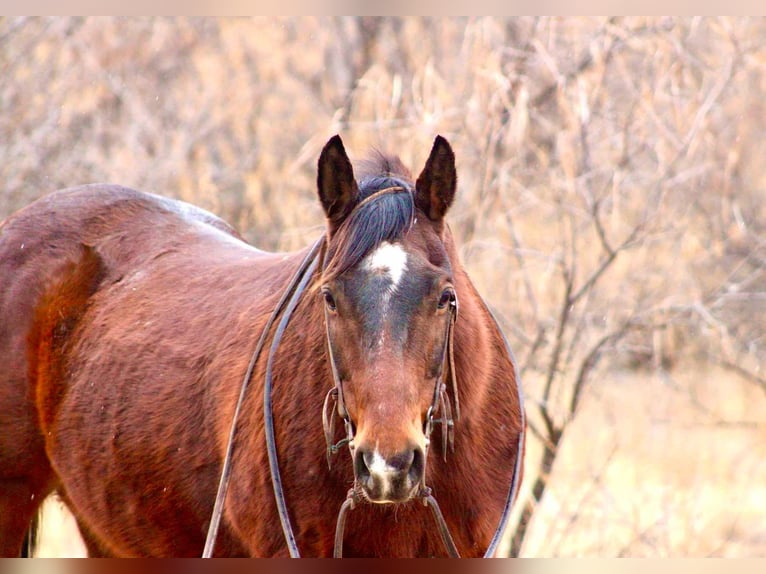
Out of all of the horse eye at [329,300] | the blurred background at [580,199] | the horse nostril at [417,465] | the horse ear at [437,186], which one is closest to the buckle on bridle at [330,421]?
the horse eye at [329,300]

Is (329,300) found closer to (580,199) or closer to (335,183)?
(335,183)

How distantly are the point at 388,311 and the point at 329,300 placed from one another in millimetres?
234

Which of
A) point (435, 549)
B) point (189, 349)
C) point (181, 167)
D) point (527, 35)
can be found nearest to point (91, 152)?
point (181, 167)

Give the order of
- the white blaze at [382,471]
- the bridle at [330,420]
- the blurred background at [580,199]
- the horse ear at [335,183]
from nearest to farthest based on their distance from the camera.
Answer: the white blaze at [382,471] < the bridle at [330,420] < the horse ear at [335,183] < the blurred background at [580,199]

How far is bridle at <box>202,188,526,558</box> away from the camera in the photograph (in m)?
2.89

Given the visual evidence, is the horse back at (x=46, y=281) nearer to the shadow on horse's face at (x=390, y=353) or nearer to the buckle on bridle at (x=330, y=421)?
the buckle on bridle at (x=330, y=421)

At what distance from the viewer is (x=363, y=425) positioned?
2.65 m

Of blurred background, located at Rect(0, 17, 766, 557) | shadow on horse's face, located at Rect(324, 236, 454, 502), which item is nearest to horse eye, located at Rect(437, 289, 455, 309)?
shadow on horse's face, located at Rect(324, 236, 454, 502)

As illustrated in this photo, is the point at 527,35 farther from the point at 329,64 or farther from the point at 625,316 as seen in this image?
the point at 329,64

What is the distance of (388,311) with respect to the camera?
8.91 feet

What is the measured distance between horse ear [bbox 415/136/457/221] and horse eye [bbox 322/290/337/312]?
0.41 meters

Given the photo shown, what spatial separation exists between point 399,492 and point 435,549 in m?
0.66

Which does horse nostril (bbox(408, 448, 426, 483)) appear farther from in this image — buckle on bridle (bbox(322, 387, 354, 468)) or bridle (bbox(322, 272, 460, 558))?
buckle on bridle (bbox(322, 387, 354, 468))

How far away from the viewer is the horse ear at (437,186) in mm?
3031
